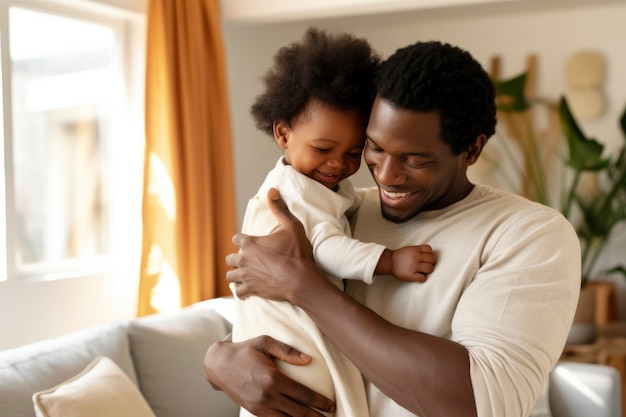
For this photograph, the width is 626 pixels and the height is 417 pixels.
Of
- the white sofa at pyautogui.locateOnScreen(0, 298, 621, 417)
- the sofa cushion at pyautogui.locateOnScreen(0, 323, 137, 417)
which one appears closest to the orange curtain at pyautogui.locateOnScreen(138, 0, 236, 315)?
the white sofa at pyautogui.locateOnScreen(0, 298, 621, 417)

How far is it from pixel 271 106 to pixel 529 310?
709 mm

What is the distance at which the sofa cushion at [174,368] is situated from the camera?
2818 millimetres

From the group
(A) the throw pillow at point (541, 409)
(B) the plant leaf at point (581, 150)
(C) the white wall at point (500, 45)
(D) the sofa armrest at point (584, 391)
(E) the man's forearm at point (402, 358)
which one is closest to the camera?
(E) the man's forearm at point (402, 358)

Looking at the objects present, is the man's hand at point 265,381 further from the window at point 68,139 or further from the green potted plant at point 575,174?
the green potted plant at point 575,174

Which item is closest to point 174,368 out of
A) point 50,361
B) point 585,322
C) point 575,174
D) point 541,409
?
point 50,361

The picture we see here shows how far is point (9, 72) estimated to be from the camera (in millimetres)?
3021

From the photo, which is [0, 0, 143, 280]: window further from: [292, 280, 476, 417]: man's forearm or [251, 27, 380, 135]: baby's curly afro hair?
[292, 280, 476, 417]: man's forearm

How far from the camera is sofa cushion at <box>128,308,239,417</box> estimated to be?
2.82 m

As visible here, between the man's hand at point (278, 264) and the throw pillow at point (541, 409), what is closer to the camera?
the man's hand at point (278, 264)

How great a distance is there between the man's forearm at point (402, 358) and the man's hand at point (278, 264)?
0.19 feet

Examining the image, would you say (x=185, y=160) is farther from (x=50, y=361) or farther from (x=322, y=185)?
(x=322, y=185)

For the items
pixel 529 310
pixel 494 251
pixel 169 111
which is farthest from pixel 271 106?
pixel 169 111

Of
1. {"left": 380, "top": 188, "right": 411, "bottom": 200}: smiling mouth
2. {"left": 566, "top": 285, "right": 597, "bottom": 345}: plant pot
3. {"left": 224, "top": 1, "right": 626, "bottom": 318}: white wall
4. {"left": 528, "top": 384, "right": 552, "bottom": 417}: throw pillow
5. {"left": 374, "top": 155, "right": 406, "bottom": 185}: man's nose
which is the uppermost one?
{"left": 224, "top": 1, "right": 626, "bottom": 318}: white wall

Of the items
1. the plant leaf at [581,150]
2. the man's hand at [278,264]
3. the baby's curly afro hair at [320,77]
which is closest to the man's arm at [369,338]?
the man's hand at [278,264]
